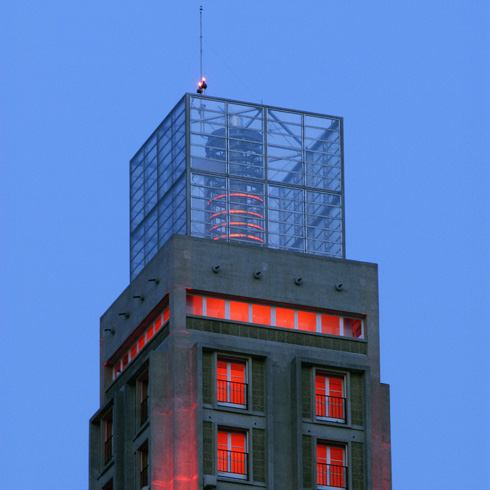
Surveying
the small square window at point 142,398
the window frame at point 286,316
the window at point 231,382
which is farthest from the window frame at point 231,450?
the window frame at point 286,316

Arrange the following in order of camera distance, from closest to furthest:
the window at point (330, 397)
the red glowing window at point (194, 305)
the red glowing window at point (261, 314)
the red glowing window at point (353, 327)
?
1. the window at point (330, 397)
2. the red glowing window at point (194, 305)
3. the red glowing window at point (261, 314)
4. the red glowing window at point (353, 327)

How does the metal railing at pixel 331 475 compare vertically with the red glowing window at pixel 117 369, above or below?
below

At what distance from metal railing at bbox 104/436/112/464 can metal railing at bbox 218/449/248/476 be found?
10.4 m

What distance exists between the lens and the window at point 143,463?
126387 mm

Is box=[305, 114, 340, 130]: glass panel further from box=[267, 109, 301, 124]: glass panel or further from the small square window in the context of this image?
the small square window

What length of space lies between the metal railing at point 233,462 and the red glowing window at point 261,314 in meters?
8.91

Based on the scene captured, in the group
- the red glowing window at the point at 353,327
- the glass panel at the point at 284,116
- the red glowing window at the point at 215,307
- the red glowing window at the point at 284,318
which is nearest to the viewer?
the red glowing window at the point at 215,307

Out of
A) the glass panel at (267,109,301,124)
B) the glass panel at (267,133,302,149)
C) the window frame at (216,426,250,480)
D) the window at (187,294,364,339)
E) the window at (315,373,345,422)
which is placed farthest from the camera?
the glass panel at (267,109,301,124)

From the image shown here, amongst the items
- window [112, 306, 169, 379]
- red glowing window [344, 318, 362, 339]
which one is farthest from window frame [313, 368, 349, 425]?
window [112, 306, 169, 379]

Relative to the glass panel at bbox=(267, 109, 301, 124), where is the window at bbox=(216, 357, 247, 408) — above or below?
below

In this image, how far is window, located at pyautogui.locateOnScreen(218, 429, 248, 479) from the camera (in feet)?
408

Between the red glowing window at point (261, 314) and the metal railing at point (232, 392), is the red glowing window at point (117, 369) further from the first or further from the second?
the metal railing at point (232, 392)

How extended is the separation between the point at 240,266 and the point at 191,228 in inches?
150

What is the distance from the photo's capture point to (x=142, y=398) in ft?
422
